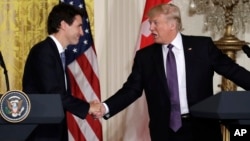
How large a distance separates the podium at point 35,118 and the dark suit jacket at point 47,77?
564mm

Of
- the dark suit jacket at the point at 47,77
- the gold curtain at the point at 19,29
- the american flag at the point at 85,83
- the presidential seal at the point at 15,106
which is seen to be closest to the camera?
the presidential seal at the point at 15,106

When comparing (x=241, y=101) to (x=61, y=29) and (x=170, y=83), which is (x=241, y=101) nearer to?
(x=170, y=83)

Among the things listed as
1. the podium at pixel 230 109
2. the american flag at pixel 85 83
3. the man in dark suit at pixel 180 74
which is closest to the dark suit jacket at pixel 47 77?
the man in dark suit at pixel 180 74

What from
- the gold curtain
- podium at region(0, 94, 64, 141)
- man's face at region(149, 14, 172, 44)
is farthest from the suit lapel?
the gold curtain

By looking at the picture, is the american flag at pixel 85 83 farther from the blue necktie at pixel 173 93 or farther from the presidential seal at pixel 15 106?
the presidential seal at pixel 15 106

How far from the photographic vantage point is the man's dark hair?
3.94m

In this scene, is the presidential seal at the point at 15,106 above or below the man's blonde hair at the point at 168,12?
below

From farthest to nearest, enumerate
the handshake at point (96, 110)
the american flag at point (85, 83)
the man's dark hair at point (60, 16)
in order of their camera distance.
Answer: the american flag at point (85, 83) < the handshake at point (96, 110) < the man's dark hair at point (60, 16)

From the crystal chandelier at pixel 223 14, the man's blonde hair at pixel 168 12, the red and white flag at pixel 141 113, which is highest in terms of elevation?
the man's blonde hair at pixel 168 12

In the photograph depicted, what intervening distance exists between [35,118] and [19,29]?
2.38m

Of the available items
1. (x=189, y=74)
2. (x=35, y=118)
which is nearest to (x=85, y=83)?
(x=189, y=74)

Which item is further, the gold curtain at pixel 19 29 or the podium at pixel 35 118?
the gold curtain at pixel 19 29

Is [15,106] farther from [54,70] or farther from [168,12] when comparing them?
[168,12]

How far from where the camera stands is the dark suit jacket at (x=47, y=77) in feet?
12.1
